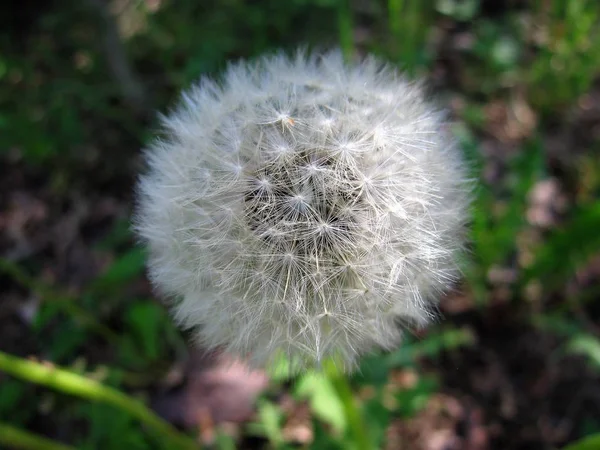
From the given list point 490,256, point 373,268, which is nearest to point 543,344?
point 490,256

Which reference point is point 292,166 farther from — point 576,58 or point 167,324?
point 576,58

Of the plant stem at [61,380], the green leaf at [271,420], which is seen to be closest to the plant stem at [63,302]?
the plant stem at [61,380]

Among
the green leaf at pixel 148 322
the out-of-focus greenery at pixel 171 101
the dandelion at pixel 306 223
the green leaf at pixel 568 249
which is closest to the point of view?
the dandelion at pixel 306 223

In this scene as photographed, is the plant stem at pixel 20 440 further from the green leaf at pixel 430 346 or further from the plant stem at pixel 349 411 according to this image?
the green leaf at pixel 430 346

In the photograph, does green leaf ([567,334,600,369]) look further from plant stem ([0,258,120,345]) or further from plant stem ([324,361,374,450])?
plant stem ([0,258,120,345])

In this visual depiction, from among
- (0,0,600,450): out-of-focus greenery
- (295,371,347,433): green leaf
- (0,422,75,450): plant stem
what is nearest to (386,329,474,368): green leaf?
(0,0,600,450): out-of-focus greenery
